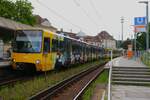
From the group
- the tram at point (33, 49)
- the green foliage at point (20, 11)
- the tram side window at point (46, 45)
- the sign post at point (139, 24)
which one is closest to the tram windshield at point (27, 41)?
the tram at point (33, 49)

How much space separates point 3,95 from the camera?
43.0 feet

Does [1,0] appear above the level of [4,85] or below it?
above

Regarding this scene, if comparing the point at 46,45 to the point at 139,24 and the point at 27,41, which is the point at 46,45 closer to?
the point at 27,41

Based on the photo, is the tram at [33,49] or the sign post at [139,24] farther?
the sign post at [139,24]

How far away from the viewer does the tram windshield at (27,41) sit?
67.8 ft

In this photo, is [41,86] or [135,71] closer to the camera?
[41,86]

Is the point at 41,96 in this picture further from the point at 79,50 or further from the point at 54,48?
the point at 79,50

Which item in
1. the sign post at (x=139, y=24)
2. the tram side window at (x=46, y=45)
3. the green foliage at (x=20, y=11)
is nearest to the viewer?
the tram side window at (x=46, y=45)

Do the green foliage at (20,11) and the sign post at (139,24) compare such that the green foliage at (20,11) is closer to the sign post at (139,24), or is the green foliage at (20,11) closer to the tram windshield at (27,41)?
the sign post at (139,24)

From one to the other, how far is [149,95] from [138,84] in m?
3.57

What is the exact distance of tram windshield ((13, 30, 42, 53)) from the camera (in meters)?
20.7

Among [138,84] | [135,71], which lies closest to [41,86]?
[138,84]

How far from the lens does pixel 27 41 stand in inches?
821

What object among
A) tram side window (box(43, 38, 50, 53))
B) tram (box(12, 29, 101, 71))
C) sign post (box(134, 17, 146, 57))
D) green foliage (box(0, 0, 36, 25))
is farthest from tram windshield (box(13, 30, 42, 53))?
green foliage (box(0, 0, 36, 25))
